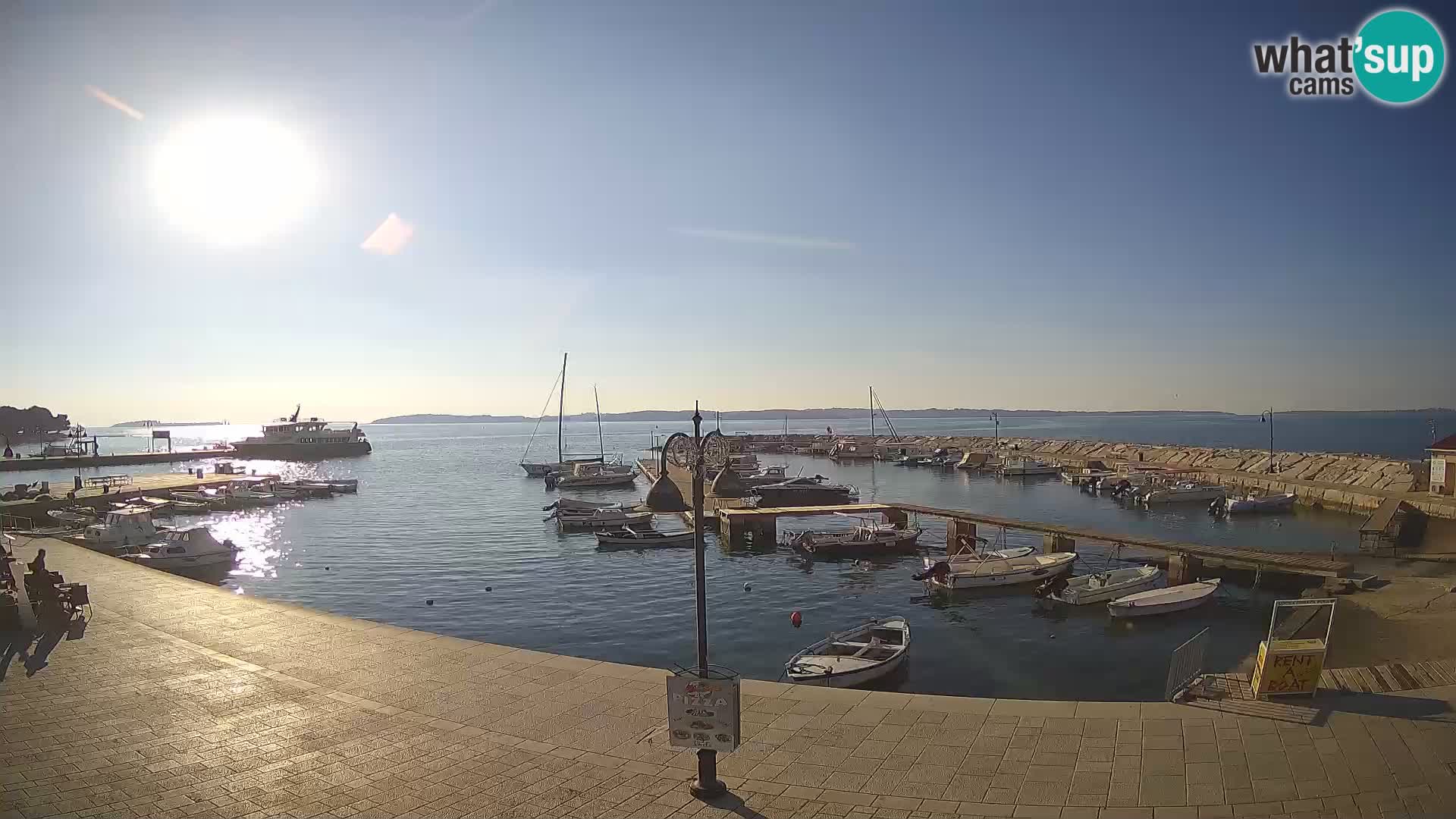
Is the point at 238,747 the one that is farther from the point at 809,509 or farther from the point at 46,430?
the point at 46,430

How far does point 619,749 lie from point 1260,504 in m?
54.9

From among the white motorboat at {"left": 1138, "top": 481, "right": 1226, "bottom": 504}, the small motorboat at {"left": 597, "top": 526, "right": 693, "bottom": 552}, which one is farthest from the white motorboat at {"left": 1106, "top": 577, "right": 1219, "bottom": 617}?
the white motorboat at {"left": 1138, "top": 481, "right": 1226, "bottom": 504}

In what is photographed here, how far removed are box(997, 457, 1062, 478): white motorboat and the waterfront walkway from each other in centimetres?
7240

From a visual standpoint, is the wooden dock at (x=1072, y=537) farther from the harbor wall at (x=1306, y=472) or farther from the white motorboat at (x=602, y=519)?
the harbor wall at (x=1306, y=472)

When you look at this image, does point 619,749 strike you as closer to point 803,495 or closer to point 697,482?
point 697,482

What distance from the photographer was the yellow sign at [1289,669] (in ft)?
34.0

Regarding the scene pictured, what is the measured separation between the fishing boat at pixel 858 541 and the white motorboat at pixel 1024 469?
4762cm

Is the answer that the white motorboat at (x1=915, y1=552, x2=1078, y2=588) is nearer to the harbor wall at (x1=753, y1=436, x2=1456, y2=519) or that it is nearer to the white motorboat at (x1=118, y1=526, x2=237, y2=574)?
the harbor wall at (x1=753, y1=436, x2=1456, y2=519)

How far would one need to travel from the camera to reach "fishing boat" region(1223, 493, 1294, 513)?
164 feet

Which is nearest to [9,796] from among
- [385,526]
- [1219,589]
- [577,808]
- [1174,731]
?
[577,808]

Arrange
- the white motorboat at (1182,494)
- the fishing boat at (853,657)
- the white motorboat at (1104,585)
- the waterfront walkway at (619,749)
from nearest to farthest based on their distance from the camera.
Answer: the waterfront walkway at (619,749), the fishing boat at (853,657), the white motorboat at (1104,585), the white motorboat at (1182,494)

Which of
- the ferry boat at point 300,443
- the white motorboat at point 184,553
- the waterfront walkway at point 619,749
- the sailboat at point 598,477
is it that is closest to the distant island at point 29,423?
the ferry boat at point 300,443

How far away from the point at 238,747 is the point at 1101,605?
2507 cm

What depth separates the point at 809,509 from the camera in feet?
143
